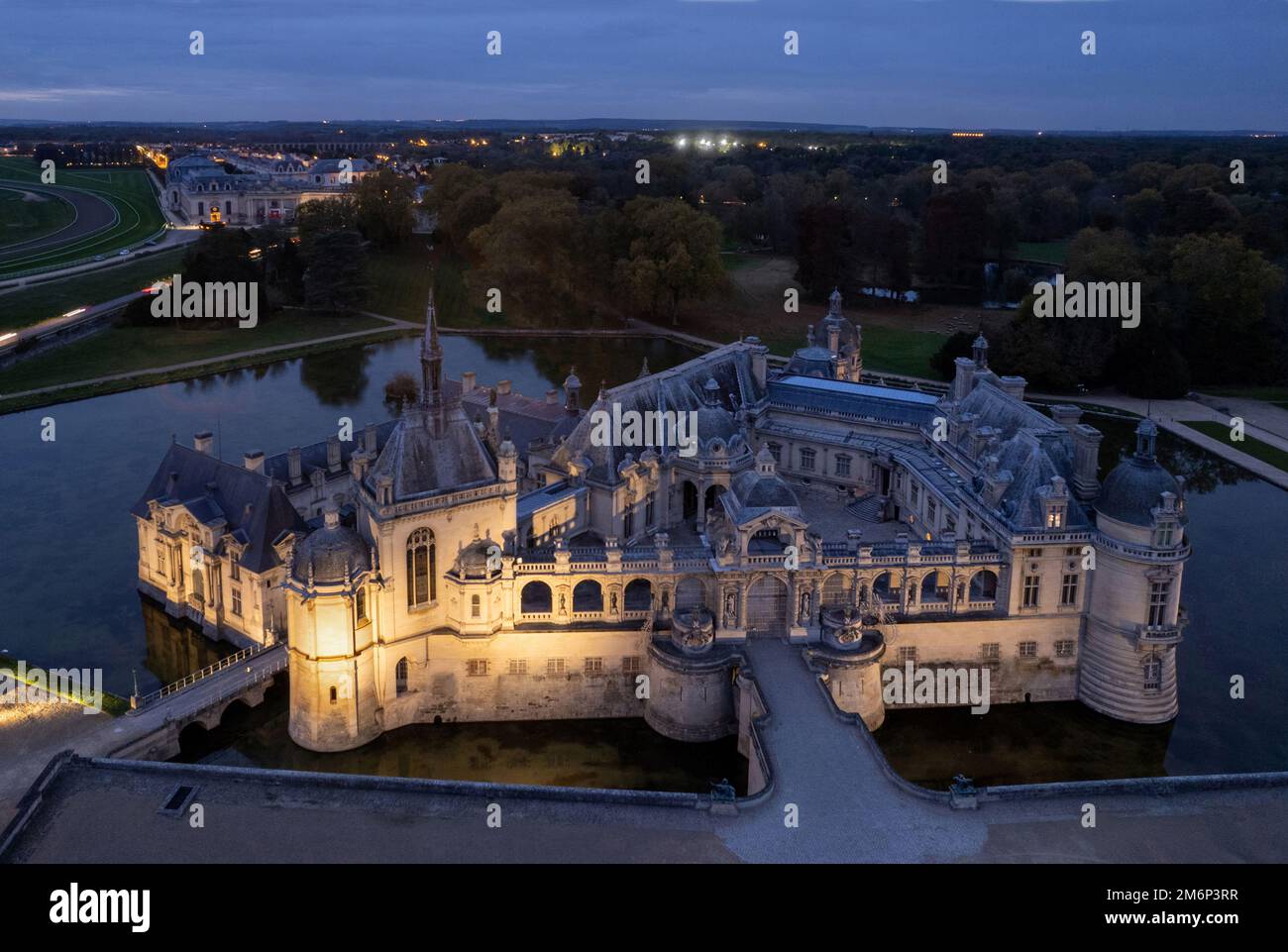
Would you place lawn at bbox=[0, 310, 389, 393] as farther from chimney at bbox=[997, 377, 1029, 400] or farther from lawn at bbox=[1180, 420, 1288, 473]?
lawn at bbox=[1180, 420, 1288, 473]

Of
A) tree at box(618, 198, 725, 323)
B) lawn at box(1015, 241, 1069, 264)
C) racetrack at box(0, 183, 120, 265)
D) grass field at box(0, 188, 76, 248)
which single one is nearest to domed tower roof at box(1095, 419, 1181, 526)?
tree at box(618, 198, 725, 323)

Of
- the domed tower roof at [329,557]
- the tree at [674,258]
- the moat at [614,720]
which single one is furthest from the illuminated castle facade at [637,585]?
the tree at [674,258]

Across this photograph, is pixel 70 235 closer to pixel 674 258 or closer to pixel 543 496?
pixel 674 258

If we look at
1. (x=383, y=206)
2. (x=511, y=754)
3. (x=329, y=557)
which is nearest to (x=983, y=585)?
(x=511, y=754)

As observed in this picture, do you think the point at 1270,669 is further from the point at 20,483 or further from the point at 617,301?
the point at 617,301

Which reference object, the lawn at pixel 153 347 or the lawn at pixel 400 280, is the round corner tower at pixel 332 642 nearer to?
the lawn at pixel 153 347
